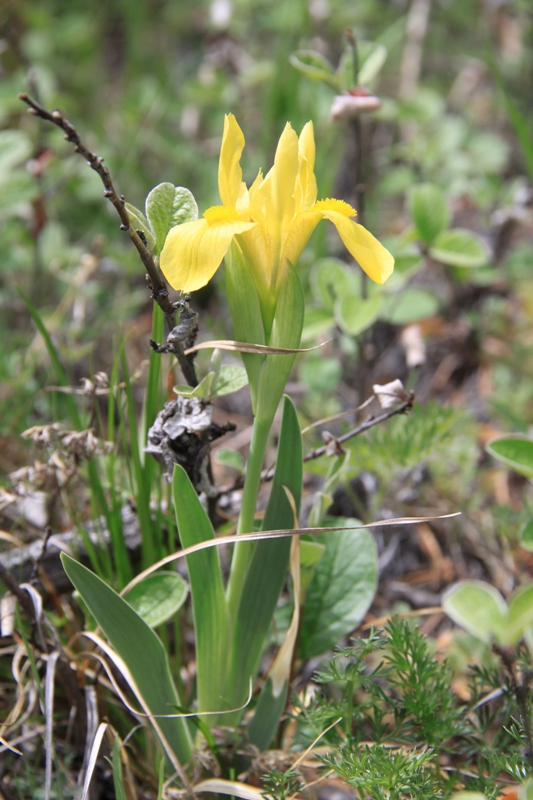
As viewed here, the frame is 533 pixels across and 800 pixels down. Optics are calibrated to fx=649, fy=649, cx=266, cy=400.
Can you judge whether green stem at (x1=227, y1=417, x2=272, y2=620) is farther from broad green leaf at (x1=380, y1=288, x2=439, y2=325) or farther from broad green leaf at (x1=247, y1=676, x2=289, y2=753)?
broad green leaf at (x1=380, y1=288, x2=439, y2=325)

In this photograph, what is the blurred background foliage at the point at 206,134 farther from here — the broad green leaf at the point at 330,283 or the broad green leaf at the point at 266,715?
the broad green leaf at the point at 266,715

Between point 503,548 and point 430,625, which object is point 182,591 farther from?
point 503,548

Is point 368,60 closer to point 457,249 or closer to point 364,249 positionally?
point 457,249

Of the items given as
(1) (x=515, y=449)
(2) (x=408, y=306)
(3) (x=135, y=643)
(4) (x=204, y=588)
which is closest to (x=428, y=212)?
(2) (x=408, y=306)

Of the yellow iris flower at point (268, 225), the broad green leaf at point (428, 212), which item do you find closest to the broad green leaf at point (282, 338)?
the yellow iris flower at point (268, 225)

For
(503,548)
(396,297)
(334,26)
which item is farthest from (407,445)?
(334,26)

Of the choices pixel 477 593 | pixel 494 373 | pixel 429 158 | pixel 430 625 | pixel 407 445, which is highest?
pixel 429 158

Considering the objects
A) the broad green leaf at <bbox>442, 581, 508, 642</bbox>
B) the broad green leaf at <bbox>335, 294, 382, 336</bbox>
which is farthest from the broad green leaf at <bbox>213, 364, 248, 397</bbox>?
the broad green leaf at <bbox>442, 581, 508, 642</bbox>
